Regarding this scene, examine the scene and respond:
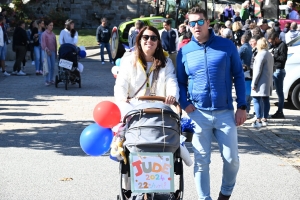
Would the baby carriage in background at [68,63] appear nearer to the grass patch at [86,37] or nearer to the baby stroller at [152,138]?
the baby stroller at [152,138]

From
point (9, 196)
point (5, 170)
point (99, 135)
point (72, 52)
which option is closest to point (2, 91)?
point (72, 52)

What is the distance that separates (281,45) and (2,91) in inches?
304

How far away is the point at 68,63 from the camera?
18.2 metres

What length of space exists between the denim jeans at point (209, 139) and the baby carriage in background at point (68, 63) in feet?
38.4

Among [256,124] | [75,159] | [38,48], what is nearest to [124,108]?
[75,159]

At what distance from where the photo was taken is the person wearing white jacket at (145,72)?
6.79 metres

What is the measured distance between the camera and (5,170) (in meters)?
9.08

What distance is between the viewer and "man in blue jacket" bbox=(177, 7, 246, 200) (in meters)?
6.68

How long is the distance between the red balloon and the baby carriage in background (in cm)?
1172

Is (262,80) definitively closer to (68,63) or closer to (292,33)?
(68,63)

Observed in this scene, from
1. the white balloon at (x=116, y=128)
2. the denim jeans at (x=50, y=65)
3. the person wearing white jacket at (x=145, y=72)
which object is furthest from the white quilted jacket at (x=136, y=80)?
the denim jeans at (x=50, y=65)

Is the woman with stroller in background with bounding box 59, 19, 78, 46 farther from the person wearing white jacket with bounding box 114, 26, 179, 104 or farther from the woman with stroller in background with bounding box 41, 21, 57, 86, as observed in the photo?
the person wearing white jacket with bounding box 114, 26, 179, 104

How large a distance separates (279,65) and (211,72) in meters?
7.76

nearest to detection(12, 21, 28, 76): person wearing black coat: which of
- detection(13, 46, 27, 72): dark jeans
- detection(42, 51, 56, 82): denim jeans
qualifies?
detection(13, 46, 27, 72): dark jeans
